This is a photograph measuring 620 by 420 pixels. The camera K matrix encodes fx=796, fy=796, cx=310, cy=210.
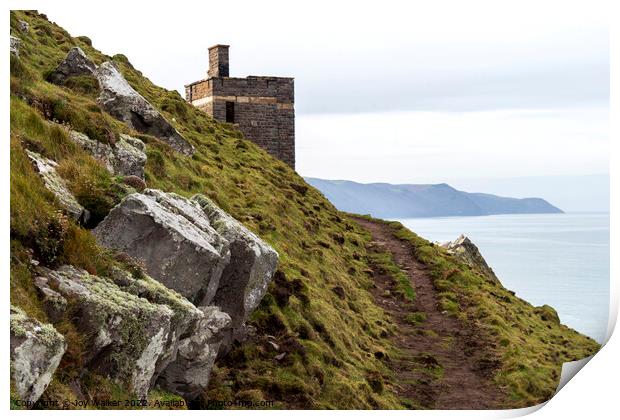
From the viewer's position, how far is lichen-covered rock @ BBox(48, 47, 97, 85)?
93.4ft

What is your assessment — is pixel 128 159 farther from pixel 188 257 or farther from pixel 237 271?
pixel 188 257

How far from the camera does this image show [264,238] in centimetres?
3023

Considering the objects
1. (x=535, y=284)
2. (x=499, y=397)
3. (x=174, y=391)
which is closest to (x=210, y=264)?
(x=174, y=391)

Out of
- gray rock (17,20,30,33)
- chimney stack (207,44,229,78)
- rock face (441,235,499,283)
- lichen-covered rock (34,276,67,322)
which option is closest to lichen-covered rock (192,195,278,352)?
lichen-covered rock (34,276,67,322)

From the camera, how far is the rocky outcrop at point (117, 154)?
67.4 ft

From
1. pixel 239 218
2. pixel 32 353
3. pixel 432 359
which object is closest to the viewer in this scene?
pixel 32 353

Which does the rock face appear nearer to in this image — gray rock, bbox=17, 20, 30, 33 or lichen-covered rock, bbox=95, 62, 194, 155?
lichen-covered rock, bbox=95, 62, 194, 155

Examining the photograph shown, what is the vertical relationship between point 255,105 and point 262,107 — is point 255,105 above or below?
above

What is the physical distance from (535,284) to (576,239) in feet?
61.3

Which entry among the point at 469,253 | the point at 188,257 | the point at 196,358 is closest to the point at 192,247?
the point at 188,257

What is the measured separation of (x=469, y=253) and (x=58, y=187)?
132 feet

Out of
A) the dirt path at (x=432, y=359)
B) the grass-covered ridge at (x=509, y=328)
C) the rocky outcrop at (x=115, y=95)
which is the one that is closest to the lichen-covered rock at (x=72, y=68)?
the rocky outcrop at (x=115, y=95)

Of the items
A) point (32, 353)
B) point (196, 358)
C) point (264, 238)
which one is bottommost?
point (196, 358)

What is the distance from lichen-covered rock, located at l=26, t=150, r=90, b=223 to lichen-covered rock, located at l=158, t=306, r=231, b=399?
3.32 metres
